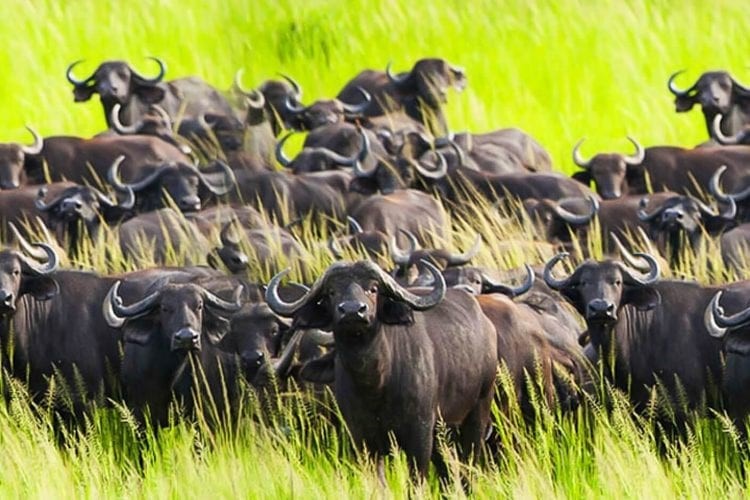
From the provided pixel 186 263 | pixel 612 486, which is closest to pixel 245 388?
pixel 612 486

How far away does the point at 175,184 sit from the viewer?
1928cm

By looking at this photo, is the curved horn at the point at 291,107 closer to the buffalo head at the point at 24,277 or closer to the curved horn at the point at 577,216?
the curved horn at the point at 577,216

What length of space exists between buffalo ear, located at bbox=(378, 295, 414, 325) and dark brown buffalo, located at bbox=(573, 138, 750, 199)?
938 cm

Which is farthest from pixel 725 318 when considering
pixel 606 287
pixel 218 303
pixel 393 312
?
pixel 218 303

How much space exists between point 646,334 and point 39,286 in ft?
11.9

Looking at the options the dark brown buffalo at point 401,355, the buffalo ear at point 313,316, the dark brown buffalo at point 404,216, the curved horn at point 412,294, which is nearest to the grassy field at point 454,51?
the dark brown buffalo at point 404,216

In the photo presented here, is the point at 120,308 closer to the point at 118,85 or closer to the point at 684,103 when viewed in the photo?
the point at 118,85

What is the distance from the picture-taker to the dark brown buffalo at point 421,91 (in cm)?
2503

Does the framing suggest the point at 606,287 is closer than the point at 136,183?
Yes

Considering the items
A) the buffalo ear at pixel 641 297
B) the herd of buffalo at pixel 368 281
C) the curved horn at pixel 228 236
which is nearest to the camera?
the herd of buffalo at pixel 368 281

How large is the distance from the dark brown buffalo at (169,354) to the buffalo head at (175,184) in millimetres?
5764

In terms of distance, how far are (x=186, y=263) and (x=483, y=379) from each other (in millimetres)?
4891

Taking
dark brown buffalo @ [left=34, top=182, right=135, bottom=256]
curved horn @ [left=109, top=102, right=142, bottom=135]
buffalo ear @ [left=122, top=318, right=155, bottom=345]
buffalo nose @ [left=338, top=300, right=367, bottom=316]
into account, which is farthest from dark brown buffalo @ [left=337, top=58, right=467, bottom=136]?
buffalo nose @ [left=338, top=300, right=367, bottom=316]

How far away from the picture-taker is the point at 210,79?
1159 inches
